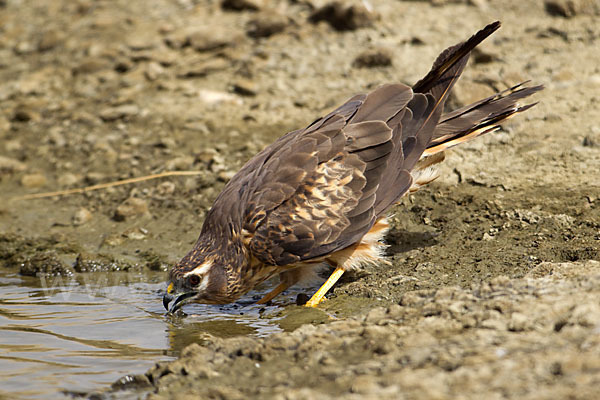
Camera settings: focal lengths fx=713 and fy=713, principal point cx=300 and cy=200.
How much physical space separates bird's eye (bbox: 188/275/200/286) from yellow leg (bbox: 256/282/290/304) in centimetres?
67

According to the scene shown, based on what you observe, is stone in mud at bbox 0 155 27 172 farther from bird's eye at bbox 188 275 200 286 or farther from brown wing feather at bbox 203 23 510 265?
bird's eye at bbox 188 275 200 286

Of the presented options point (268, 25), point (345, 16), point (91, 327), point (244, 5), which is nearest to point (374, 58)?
point (345, 16)

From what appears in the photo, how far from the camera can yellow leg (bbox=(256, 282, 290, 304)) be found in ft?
19.7

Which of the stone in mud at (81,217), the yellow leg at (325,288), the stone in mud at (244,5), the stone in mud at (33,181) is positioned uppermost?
the stone in mud at (244,5)

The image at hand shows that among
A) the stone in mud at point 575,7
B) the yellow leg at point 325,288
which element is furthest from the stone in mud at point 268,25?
the yellow leg at point 325,288

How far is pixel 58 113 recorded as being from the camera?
937cm

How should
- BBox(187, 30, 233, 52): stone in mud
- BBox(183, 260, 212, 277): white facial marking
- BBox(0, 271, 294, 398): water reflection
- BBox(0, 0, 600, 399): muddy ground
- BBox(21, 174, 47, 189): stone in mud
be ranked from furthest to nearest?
1. BBox(187, 30, 233, 52): stone in mud
2. BBox(21, 174, 47, 189): stone in mud
3. BBox(183, 260, 212, 277): white facial marking
4. BBox(0, 271, 294, 398): water reflection
5. BBox(0, 0, 600, 399): muddy ground

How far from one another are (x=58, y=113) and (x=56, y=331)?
4671mm

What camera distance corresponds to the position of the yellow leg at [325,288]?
5627mm

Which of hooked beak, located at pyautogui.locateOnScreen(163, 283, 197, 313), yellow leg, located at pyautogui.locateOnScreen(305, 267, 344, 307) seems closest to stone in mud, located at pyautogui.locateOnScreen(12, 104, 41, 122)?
hooked beak, located at pyautogui.locateOnScreen(163, 283, 197, 313)

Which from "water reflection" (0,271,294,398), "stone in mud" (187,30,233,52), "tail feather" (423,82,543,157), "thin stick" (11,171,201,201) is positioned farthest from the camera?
"stone in mud" (187,30,233,52)

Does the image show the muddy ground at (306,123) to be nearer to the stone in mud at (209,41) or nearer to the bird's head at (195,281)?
the stone in mud at (209,41)

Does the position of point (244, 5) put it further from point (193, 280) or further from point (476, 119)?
point (193, 280)

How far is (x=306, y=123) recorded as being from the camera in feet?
26.5
